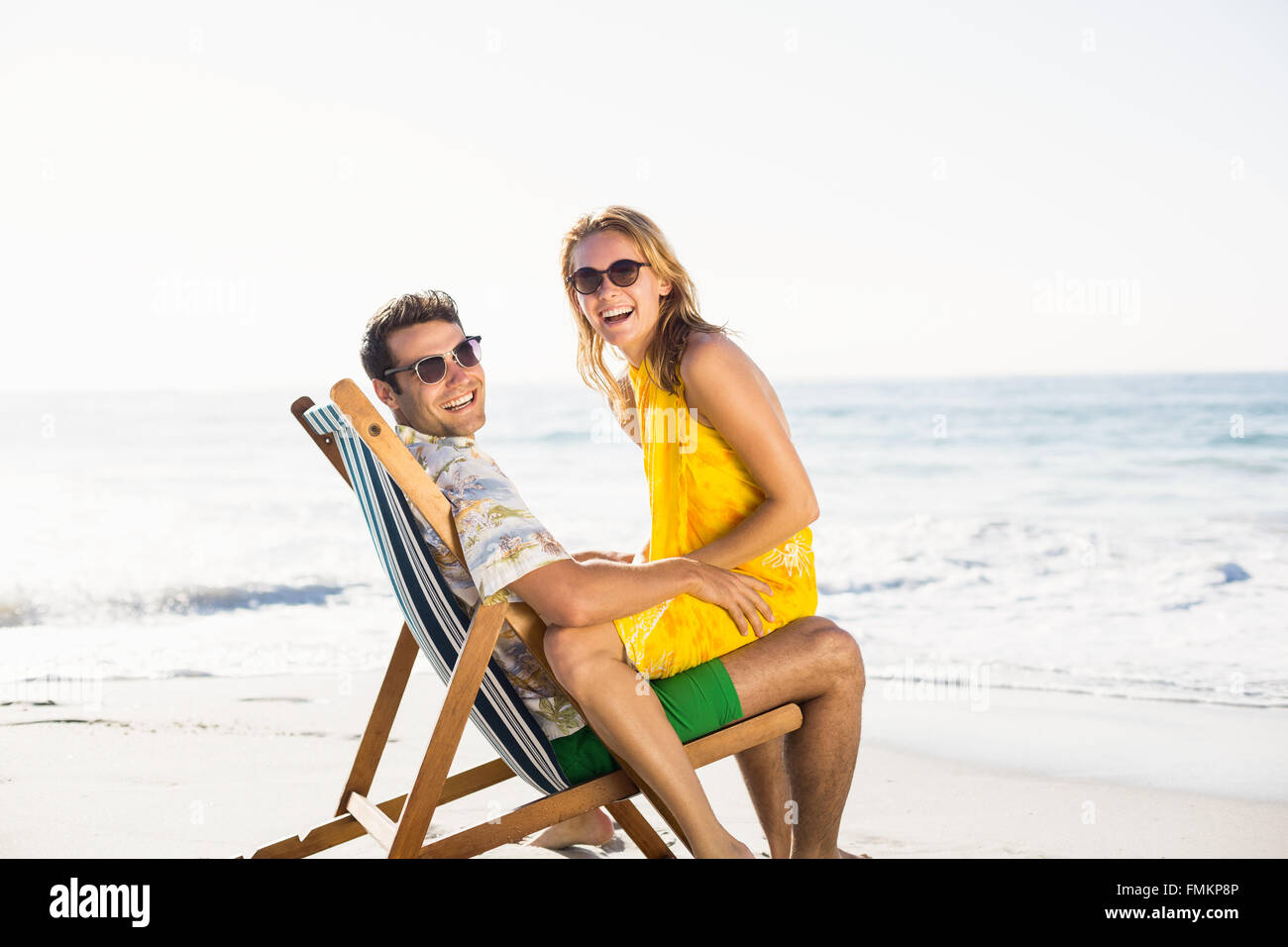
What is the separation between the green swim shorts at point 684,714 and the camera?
8.28 feet

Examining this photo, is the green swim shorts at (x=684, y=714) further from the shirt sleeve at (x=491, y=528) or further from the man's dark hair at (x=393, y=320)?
the man's dark hair at (x=393, y=320)

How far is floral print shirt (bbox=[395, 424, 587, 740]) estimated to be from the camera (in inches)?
90.4

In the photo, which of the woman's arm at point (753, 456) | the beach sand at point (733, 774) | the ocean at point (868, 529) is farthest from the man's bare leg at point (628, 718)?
the ocean at point (868, 529)

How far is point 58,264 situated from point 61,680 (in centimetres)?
2683

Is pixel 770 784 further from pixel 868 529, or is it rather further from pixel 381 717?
pixel 868 529

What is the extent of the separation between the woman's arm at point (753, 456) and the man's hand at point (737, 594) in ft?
0.19

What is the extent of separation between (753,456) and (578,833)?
4.65 feet

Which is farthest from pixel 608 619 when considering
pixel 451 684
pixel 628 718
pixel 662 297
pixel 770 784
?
pixel 662 297

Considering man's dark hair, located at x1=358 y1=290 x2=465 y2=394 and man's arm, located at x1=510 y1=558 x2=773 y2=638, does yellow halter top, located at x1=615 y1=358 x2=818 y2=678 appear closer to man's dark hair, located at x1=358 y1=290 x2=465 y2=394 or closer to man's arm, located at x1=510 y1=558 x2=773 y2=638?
man's arm, located at x1=510 y1=558 x2=773 y2=638

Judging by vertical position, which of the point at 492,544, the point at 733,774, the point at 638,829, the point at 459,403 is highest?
the point at 459,403

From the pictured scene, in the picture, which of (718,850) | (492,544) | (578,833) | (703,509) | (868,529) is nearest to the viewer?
(492,544)

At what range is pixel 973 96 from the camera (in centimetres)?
2456

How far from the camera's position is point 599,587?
7.70 ft
